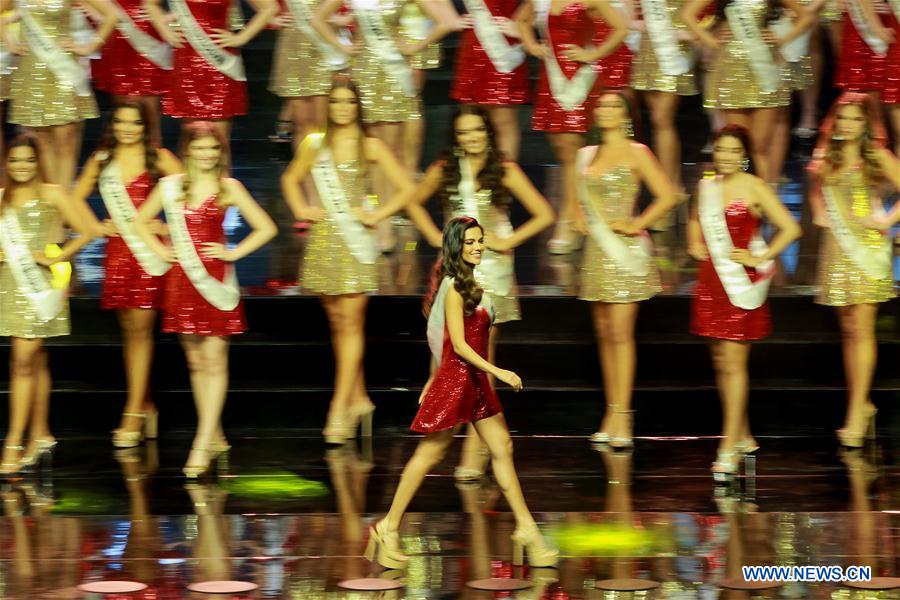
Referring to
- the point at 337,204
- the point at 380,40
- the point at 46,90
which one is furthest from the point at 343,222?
the point at 46,90

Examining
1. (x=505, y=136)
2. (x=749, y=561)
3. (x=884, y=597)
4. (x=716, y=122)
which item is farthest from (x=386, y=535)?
(x=716, y=122)

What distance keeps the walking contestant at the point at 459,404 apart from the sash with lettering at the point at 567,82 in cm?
291

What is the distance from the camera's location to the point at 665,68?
10.5m

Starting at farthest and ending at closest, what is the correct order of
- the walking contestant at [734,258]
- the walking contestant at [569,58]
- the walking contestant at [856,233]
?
1. the walking contestant at [569,58]
2. the walking contestant at [856,233]
3. the walking contestant at [734,258]

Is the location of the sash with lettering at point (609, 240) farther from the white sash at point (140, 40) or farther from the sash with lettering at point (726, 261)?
the white sash at point (140, 40)

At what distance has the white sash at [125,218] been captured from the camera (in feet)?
30.3

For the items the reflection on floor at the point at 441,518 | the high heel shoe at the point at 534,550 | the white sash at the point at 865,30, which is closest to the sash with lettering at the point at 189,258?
the reflection on floor at the point at 441,518

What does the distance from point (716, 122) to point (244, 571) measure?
501 centimetres

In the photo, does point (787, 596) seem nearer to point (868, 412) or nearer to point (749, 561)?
point (749, 561)

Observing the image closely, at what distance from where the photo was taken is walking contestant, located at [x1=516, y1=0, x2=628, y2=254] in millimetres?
10156

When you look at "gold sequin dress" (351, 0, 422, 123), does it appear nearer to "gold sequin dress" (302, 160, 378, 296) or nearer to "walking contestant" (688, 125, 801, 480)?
"gold sequin dress" (302, 160, 378, 296)

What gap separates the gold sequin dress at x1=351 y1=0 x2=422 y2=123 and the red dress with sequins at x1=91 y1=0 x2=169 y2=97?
3.67ft

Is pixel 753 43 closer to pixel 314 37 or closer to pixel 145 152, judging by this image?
pixel 314 37

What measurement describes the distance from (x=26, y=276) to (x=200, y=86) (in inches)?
74.0
